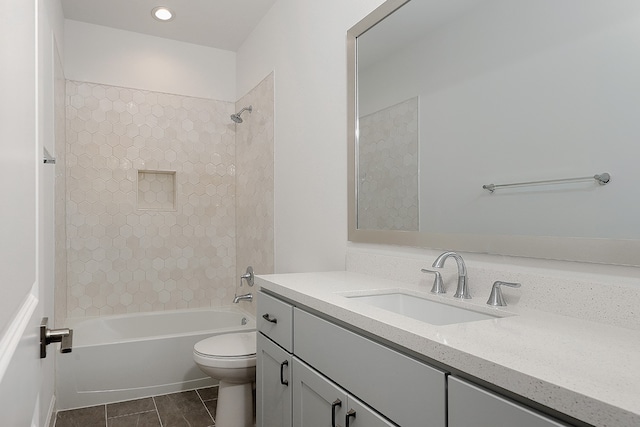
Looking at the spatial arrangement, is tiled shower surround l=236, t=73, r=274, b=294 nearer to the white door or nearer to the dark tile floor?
the dark tile floor

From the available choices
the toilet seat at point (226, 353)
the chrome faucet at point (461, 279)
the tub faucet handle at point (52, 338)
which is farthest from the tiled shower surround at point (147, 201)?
the tub faucet handle at point (52, 338)

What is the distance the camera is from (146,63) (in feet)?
11.5

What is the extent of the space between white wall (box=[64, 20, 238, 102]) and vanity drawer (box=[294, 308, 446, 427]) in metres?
2.83

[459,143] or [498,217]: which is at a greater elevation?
[459,143]

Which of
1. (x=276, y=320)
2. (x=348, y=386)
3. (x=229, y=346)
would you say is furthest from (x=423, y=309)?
(x=229, y=346)

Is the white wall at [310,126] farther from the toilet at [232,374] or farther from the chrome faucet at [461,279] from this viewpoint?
the chrome faucet at [461,279]

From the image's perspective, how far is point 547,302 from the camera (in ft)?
3.86

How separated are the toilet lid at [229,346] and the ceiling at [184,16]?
223cm

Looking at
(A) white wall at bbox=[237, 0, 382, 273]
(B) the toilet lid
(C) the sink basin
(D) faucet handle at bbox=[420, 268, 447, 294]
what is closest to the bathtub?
(B) the toilet lid

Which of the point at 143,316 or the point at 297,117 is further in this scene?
the point at 143,316

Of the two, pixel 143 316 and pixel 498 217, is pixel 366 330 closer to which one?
pixel 498 217

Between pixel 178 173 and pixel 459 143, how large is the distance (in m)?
2.68

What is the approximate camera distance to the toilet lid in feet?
7.59

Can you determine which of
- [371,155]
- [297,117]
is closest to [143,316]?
[297,117]
